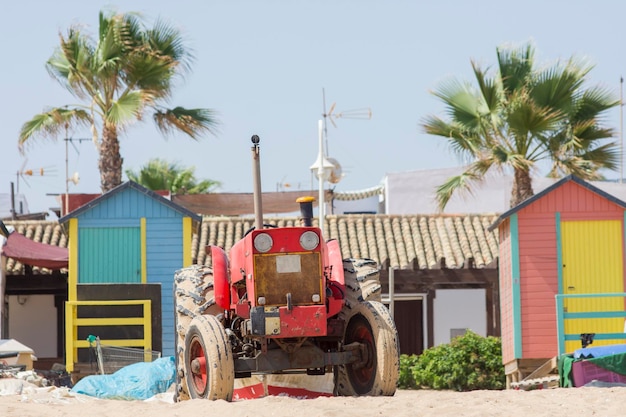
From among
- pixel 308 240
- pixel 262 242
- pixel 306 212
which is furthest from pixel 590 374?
pixel 262 242

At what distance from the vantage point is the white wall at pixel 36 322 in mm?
30000

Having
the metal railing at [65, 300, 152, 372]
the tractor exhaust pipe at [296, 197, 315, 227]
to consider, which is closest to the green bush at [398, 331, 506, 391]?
the metal railing at [65, 300, 152, 372]

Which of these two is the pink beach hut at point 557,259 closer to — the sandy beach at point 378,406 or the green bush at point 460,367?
the green bush at point 460,367

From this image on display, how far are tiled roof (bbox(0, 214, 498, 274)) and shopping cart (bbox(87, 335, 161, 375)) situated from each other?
30.1 ft

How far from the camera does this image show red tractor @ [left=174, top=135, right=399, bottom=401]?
11453 millimetres

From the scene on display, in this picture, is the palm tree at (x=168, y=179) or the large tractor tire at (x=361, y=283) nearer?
the large tractor tire at (x=361, y=283)

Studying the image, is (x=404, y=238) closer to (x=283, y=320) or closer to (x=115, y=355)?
(x=115, y=355)

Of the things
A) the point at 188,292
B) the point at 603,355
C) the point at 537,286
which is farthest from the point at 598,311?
the point at 188,292

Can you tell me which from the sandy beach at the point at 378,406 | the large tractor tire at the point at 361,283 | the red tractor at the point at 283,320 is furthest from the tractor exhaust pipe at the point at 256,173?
the sandy beach at the point at 378,406

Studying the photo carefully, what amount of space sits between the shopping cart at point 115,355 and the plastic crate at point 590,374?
6078 mm

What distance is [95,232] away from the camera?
2134 centimetres

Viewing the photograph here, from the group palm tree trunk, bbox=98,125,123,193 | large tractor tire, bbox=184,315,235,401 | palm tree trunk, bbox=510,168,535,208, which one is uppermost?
palm tree trunk, bbox=98,125,123,193

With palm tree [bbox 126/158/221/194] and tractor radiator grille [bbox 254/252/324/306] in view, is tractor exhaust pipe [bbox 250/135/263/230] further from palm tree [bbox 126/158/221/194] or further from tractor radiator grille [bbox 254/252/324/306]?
palm tree [bbox 126/158/221/194]

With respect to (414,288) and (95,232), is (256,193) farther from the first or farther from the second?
(414,288)
